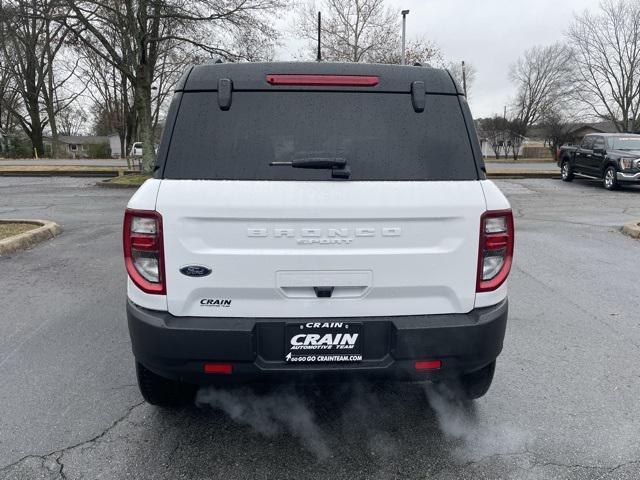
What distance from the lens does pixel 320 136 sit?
2.44 metres

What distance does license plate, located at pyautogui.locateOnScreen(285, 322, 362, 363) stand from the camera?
2.32 metres

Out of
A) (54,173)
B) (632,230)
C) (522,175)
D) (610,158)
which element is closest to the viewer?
(632,230)

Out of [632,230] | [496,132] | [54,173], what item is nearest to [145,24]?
[54,173]

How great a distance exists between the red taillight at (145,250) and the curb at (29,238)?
578cm

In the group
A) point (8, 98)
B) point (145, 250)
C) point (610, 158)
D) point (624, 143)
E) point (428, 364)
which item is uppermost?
point (8, 98)

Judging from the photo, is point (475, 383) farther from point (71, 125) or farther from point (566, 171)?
point (71, 125)

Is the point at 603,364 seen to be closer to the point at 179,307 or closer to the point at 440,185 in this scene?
the point at 440,185

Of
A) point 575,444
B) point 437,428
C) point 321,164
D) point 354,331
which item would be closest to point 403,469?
point 437,428

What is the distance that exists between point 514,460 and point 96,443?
2282mm

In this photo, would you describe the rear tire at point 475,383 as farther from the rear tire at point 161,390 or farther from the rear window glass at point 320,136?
the rear tire at point 161,390

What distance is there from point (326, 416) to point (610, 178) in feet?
56.5

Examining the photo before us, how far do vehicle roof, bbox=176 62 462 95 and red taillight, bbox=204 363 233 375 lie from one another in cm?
136

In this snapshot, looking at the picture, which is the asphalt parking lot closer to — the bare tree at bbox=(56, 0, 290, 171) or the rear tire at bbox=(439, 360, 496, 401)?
the rear tire at bbox=(439, 360, 496, 401)

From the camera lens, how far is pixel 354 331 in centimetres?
233
